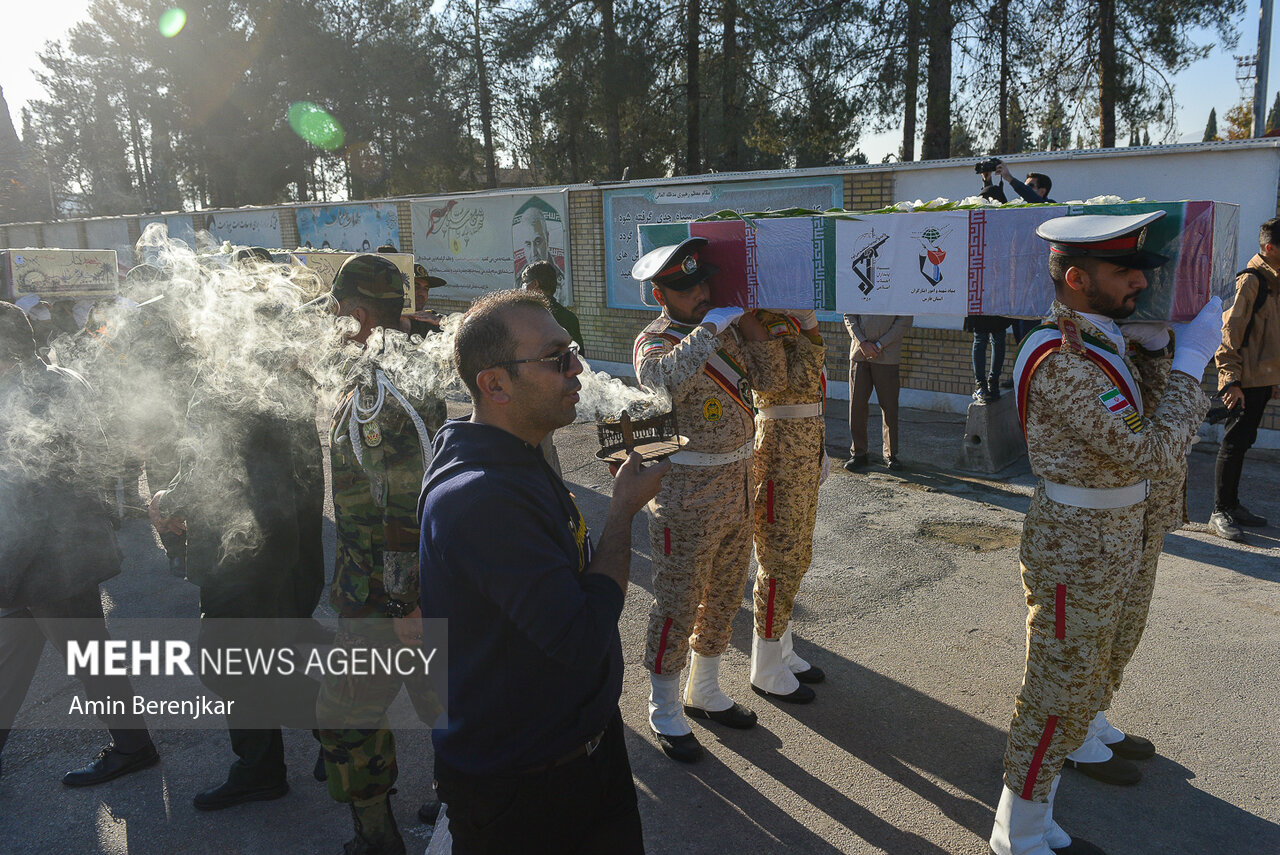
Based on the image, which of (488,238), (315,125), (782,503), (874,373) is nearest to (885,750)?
(782,503)

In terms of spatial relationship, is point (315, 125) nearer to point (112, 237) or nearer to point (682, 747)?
point (112, 237)

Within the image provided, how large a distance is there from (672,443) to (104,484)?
2781 mm

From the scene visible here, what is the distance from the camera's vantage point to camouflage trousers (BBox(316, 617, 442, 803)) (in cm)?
279

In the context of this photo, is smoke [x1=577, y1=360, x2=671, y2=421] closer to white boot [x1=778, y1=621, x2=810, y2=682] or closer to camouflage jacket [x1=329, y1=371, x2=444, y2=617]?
camouflage jacket [x1=329, y1=371, x2=444, y2=617]

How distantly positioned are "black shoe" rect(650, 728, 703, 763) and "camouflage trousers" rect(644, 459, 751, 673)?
301 millimetres

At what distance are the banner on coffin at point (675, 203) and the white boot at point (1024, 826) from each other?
758 cm

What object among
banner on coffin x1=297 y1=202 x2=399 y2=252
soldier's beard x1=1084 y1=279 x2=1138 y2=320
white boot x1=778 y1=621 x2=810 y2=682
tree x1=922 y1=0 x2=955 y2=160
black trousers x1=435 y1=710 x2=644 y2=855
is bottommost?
white boot x1=778 y1=621 x2=810 y2=682

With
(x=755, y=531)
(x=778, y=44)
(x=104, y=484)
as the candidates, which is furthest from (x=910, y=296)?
(x=778, y=44)

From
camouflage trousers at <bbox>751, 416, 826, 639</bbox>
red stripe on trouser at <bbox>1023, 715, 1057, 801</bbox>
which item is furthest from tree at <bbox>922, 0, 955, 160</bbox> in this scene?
red stripe on trouser at <bbox>1023, 715, 1057, 801</bbox>

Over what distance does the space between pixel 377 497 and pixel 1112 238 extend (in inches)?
98.9

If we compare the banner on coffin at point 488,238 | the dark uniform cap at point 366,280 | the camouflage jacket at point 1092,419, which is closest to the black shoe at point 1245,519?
the camouflage jacket at point 1092,419

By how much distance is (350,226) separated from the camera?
60.4ft

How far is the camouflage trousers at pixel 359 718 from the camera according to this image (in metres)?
2.79

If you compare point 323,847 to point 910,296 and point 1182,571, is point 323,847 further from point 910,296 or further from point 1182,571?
point 1182,571
